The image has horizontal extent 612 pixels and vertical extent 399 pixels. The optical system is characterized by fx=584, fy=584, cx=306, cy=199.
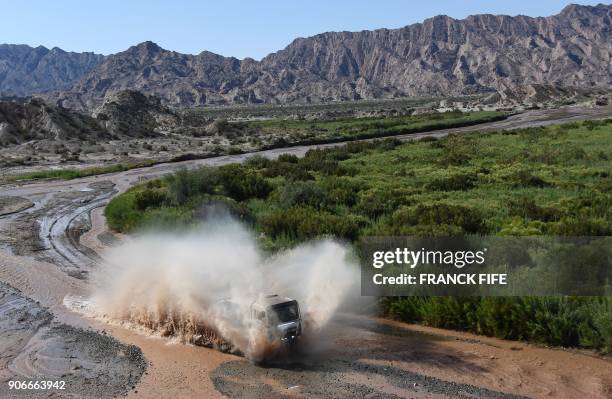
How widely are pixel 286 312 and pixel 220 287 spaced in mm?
2995

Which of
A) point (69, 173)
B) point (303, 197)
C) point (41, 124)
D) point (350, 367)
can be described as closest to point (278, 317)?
point (350, 367)

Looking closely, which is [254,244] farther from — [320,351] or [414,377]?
[414,377]

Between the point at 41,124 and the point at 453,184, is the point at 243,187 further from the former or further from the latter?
the point at 41,124

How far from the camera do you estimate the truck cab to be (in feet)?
40.0

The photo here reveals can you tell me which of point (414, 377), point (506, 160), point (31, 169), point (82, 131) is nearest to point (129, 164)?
point (31, 169)

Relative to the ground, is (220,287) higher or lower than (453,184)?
lower

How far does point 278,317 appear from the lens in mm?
12258

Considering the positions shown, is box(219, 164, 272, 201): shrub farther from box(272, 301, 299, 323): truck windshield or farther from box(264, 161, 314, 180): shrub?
box(272, 301, 299, 323): truck windshield

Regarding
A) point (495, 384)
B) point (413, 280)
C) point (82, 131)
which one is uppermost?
point (82, 131)

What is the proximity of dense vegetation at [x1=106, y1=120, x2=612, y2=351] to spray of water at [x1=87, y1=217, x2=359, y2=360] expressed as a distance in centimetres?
166

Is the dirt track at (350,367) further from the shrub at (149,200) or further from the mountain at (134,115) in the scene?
the mountain at (134,115)

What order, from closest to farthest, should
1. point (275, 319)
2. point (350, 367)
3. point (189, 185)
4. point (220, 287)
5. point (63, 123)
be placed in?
point (275, 319) < point (350, 367) < point (220, 287) < point (189, 185) < point (63, 123)

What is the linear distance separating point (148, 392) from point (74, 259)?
12.9 m

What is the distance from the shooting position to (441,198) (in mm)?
27594
